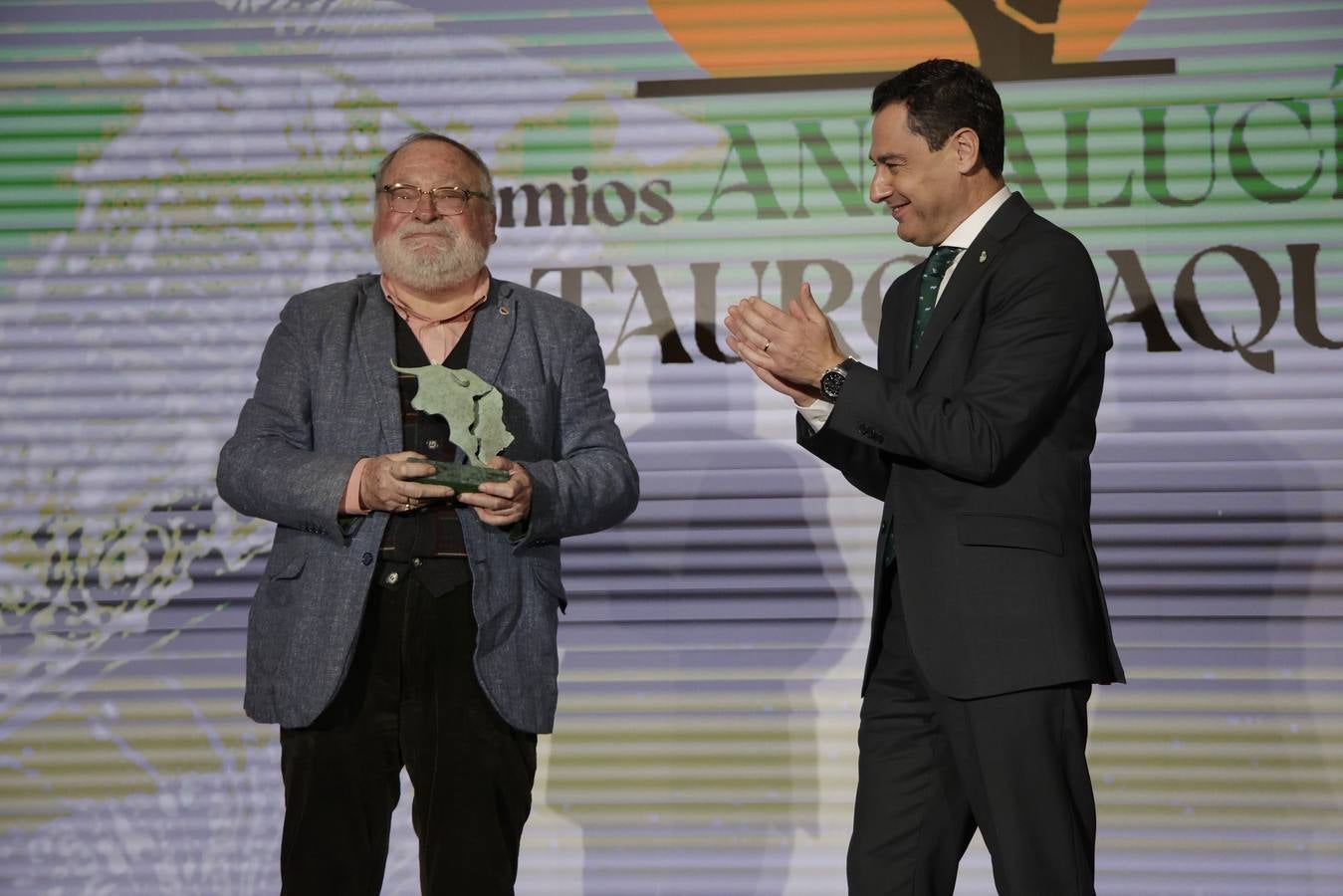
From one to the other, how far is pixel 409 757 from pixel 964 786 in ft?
3.32

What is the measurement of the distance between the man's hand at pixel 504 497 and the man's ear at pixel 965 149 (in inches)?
38.3

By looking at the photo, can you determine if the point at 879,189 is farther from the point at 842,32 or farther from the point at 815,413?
the point at 842,32

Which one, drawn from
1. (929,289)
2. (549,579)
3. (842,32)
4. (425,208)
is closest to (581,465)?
(549,579)

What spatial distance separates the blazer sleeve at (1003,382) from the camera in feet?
7.70

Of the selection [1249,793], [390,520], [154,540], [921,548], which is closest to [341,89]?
[154,540]

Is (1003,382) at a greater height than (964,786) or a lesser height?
greater

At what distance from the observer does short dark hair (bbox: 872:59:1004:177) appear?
262 cm

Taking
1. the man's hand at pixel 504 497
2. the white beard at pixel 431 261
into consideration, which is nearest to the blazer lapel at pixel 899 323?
the man's hand at pixel 504 497

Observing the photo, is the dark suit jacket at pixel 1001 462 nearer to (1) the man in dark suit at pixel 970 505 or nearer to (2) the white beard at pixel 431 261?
(1) the man in dark suit at pixel 970 505

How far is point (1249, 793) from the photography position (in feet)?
12.8

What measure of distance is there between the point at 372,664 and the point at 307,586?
0.62ft

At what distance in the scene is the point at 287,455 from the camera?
2699mm

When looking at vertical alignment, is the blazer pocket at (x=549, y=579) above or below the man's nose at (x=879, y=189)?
below

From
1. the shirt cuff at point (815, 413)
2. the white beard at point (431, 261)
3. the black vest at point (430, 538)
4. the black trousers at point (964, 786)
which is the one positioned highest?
the white beard at point (431, 261)
